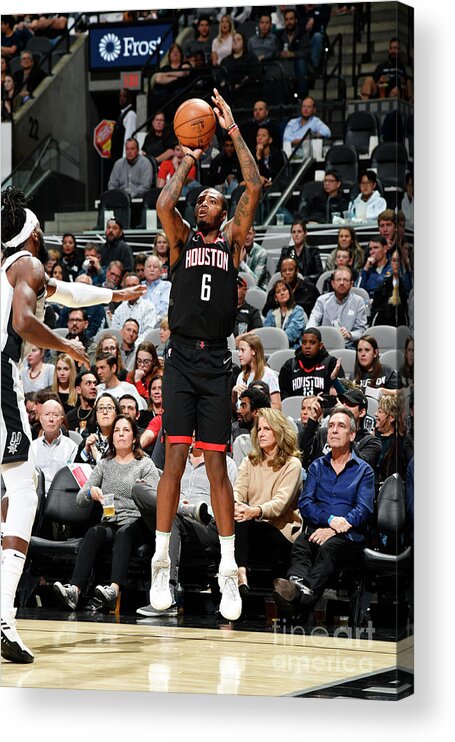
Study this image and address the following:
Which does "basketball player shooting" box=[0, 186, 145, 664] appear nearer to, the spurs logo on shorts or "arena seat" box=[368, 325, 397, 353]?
the spurs logo on shorts

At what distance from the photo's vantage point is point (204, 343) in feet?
20.4

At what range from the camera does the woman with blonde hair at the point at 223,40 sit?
639 cm

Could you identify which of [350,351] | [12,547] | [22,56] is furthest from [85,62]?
[12,547]

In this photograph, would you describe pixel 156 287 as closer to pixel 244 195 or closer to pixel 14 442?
pixel 244 195

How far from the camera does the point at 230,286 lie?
6262 mm

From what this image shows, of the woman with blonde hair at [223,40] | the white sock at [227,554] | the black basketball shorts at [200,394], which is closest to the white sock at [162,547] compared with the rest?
the white sock at [227,554]

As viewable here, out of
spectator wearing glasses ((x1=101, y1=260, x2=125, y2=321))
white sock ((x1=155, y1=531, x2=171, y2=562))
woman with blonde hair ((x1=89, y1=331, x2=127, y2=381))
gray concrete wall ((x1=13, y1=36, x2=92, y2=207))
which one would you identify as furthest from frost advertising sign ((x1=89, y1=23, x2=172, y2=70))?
white sock ((x1=155, y1=531, x2=171, y2=562))

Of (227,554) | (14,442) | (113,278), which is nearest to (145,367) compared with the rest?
(113,278)

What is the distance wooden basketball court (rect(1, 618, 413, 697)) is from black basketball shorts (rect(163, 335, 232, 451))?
0.90 meters

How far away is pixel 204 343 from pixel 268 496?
0.86 m

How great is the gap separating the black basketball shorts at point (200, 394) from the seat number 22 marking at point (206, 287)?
0.21 metres

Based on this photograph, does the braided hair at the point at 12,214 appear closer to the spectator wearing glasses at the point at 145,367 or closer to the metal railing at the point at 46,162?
the metal railing at the point at 46,162

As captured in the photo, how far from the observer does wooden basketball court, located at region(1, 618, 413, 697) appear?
233 inches

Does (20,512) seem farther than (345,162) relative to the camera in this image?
No
